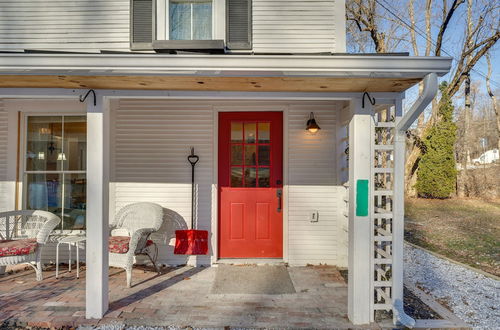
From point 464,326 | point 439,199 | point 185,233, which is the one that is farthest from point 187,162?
point 439,199

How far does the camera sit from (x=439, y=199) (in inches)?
484

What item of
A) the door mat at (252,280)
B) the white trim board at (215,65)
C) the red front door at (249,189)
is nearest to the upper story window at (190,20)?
the red front door at (249,189)

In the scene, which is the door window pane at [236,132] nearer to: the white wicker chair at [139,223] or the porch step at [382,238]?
the white wicker chair at [139,223]

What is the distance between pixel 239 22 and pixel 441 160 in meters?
11.0

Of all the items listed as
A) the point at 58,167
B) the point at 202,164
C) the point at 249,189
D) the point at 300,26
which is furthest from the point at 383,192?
the point at 58,167

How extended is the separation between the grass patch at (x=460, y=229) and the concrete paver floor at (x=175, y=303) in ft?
9.37

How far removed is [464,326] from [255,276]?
6.91 feet

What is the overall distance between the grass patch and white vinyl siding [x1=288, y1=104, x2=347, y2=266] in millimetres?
2553

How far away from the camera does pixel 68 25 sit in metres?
4.31

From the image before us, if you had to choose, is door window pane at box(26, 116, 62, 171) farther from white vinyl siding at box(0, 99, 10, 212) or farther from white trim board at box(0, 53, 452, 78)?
white trim board at box(0, 53, 452, 78)

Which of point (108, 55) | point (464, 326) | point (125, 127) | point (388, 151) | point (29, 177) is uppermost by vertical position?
point (108, 55)

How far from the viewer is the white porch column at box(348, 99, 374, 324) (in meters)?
2.77

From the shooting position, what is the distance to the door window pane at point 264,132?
445cm

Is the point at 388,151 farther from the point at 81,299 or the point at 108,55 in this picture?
the point at 81,299
